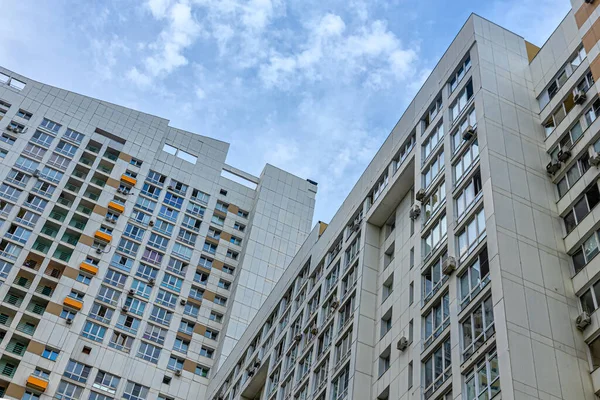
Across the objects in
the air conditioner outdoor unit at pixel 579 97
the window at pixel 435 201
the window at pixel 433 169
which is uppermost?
the window at pixel 433 169

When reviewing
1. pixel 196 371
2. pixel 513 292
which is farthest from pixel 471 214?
pixel 196 371

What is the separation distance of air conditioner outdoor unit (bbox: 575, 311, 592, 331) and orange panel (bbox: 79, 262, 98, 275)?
170ft

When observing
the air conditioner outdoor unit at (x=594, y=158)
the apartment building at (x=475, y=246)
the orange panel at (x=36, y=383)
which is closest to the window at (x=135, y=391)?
the orange panel at (x=36, y=383)

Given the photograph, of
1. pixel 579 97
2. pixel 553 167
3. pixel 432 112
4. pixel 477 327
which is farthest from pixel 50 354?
pixel 579 97

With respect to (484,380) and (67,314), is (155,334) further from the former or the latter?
(484,380)

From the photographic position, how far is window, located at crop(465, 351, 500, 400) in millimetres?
25391

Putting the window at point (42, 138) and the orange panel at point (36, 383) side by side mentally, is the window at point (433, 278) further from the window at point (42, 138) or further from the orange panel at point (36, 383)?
the window at point (42, 138)

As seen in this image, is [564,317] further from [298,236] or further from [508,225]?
[298,236]

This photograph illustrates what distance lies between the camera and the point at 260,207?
8281 centimetres

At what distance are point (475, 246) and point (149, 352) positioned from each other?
148ft

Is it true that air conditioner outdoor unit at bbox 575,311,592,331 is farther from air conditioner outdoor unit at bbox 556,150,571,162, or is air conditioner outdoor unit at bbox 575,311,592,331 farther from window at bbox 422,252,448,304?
air conditioner outdoor unit at bbox 556,150,571,162

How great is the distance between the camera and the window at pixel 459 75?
1533 inches

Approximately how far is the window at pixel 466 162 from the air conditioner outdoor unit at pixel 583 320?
893cm

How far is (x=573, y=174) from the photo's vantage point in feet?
103
